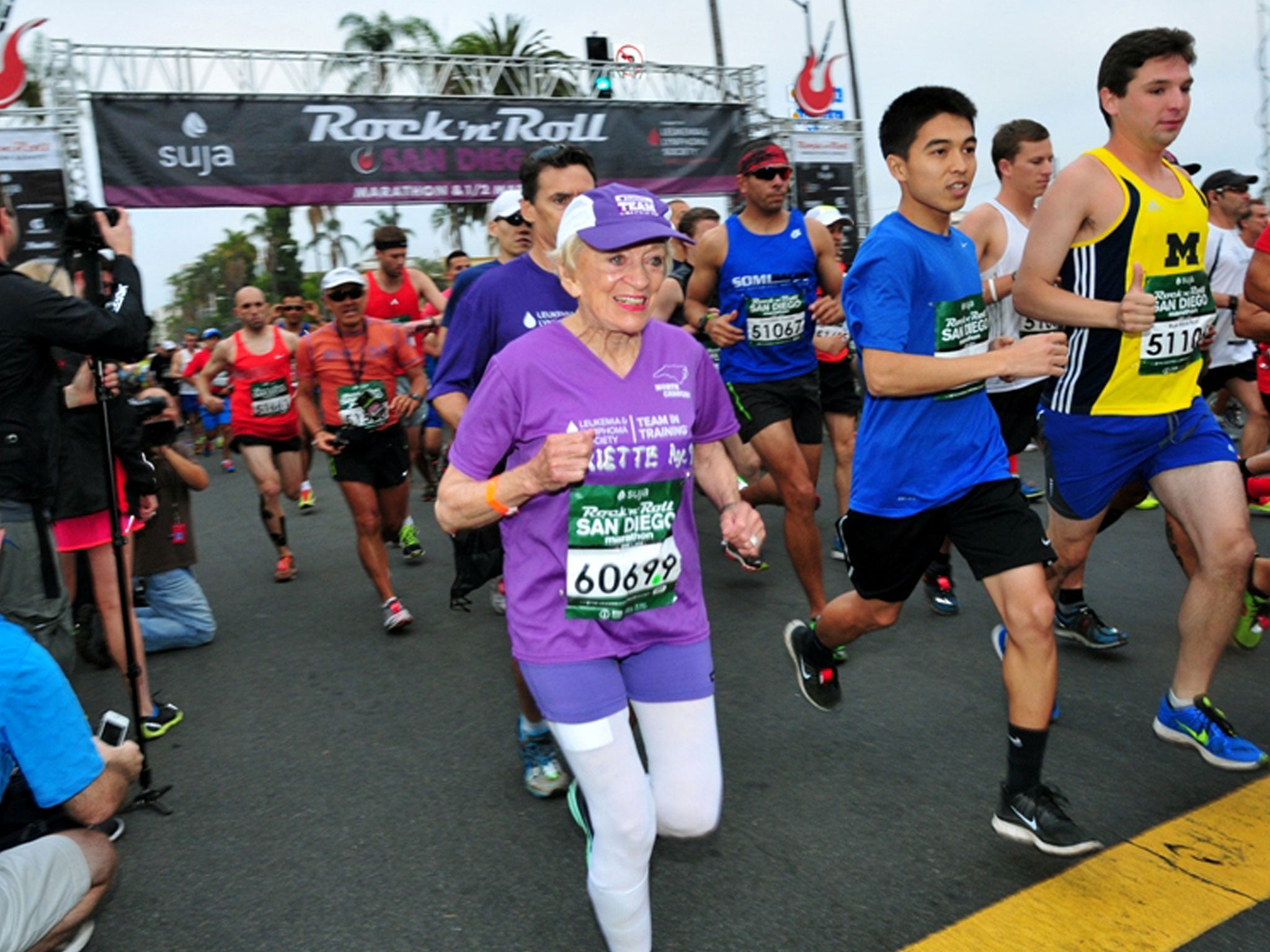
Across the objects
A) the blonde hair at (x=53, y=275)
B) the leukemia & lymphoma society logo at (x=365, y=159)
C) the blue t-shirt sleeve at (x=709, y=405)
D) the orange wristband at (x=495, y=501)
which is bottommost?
the orange wristband at (x=495, y=501)

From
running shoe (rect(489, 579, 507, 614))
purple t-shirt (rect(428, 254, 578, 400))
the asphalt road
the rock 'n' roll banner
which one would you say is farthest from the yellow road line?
the rock 'n' roll banner

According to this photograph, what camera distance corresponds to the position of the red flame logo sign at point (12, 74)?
11188 mm

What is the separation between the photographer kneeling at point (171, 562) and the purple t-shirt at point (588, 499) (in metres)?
3.65

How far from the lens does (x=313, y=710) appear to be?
4.95 metres

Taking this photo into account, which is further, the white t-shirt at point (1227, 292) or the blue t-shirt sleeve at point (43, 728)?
the white t-shirt at point (1227, 292)

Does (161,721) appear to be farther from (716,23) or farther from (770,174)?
(716,23)

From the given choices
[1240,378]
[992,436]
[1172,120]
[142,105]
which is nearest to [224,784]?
[992,436]

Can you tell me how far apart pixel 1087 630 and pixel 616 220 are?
328 centimetres

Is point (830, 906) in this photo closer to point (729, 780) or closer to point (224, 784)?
point (729, 780)

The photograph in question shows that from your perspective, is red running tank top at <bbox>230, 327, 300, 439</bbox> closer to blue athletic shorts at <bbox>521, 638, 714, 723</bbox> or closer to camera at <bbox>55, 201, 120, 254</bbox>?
camera at <bbox>55, 201, 120, 254</bbox>

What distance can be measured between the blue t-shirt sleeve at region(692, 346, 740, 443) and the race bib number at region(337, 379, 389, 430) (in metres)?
3.84

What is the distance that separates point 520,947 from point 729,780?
111 cm

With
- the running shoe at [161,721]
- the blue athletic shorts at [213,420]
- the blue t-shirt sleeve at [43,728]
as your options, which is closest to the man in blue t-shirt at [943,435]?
the blue t-shirt sleeve at [43,728]

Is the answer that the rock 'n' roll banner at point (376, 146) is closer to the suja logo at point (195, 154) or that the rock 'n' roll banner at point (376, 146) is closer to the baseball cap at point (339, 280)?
the suja logo at point (195, 154)
